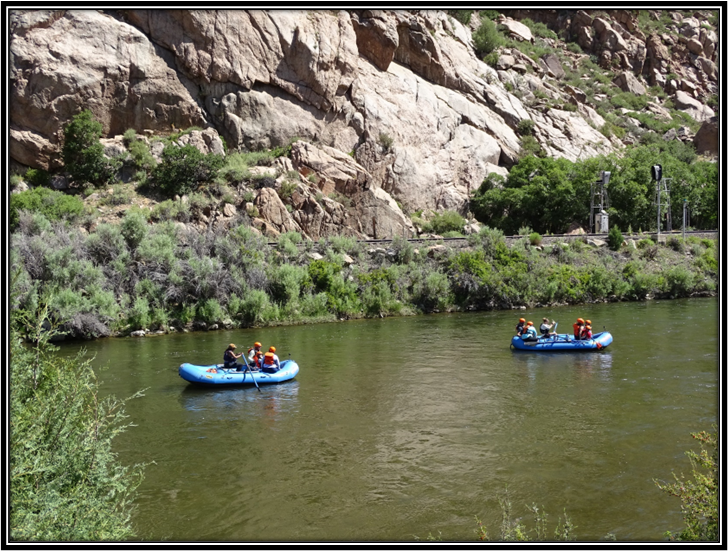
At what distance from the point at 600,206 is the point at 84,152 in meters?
41.6

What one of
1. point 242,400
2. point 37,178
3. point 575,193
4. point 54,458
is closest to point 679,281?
point 575,193

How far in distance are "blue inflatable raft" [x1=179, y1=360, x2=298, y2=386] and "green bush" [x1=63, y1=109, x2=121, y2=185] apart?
33182 mm

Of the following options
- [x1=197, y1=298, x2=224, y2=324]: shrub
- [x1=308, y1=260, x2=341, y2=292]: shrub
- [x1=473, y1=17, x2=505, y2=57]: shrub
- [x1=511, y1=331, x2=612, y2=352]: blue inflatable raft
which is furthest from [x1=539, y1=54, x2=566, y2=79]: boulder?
[x1=511, y1=331, x2=612, y2=352]: blue inflatable raft

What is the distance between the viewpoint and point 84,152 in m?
46.9

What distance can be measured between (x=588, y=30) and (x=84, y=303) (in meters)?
84.3

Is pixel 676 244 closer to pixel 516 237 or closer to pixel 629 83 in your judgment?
pixel 516 237

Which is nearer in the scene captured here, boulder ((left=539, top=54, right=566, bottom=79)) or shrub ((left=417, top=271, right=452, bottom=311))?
shrub ((left=417, top=271, right=452, bottom=311))

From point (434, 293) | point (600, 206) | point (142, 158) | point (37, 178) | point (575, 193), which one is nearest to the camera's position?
point (434, 293)

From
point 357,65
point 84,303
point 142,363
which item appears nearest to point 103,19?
point 357,65

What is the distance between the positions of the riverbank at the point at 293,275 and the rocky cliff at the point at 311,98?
31.8ft

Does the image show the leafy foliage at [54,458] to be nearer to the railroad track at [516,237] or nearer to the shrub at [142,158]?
the railroad track at [516,237]

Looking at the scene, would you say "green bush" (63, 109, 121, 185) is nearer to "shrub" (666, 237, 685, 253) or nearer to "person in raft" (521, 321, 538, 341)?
"person in raft" (521, 321, 538, 341)

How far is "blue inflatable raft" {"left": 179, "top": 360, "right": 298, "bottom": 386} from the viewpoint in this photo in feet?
65.3

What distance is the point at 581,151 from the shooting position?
6625 centimetres
